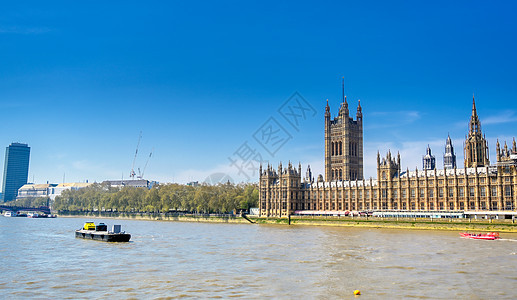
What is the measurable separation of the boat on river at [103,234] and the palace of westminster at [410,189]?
309 feet

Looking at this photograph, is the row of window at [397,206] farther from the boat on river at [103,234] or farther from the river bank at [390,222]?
the boat on river at [103,234]

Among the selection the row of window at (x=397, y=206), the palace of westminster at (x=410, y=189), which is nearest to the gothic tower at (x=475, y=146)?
the palace of westminster at (x=410, y=189)

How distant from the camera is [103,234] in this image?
88000 mm

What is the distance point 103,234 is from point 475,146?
400ft

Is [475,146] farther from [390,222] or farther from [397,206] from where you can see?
[390,222]

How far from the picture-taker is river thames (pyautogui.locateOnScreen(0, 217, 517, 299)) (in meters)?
39.7

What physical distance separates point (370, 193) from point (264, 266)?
119 m

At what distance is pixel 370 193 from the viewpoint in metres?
167

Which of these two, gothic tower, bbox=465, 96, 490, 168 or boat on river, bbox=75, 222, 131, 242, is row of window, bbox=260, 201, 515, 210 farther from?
boat on river, bbox=75, 222, 131, 242

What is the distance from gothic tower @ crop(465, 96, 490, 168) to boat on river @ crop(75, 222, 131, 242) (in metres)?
116

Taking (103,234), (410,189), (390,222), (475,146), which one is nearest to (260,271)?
(103,234)

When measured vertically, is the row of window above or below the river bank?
above

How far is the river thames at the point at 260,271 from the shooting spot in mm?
39656

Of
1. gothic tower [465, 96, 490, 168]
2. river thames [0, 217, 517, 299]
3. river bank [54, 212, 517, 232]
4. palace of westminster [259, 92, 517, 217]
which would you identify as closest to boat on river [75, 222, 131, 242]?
river thames [0, 217, 517, 299]
